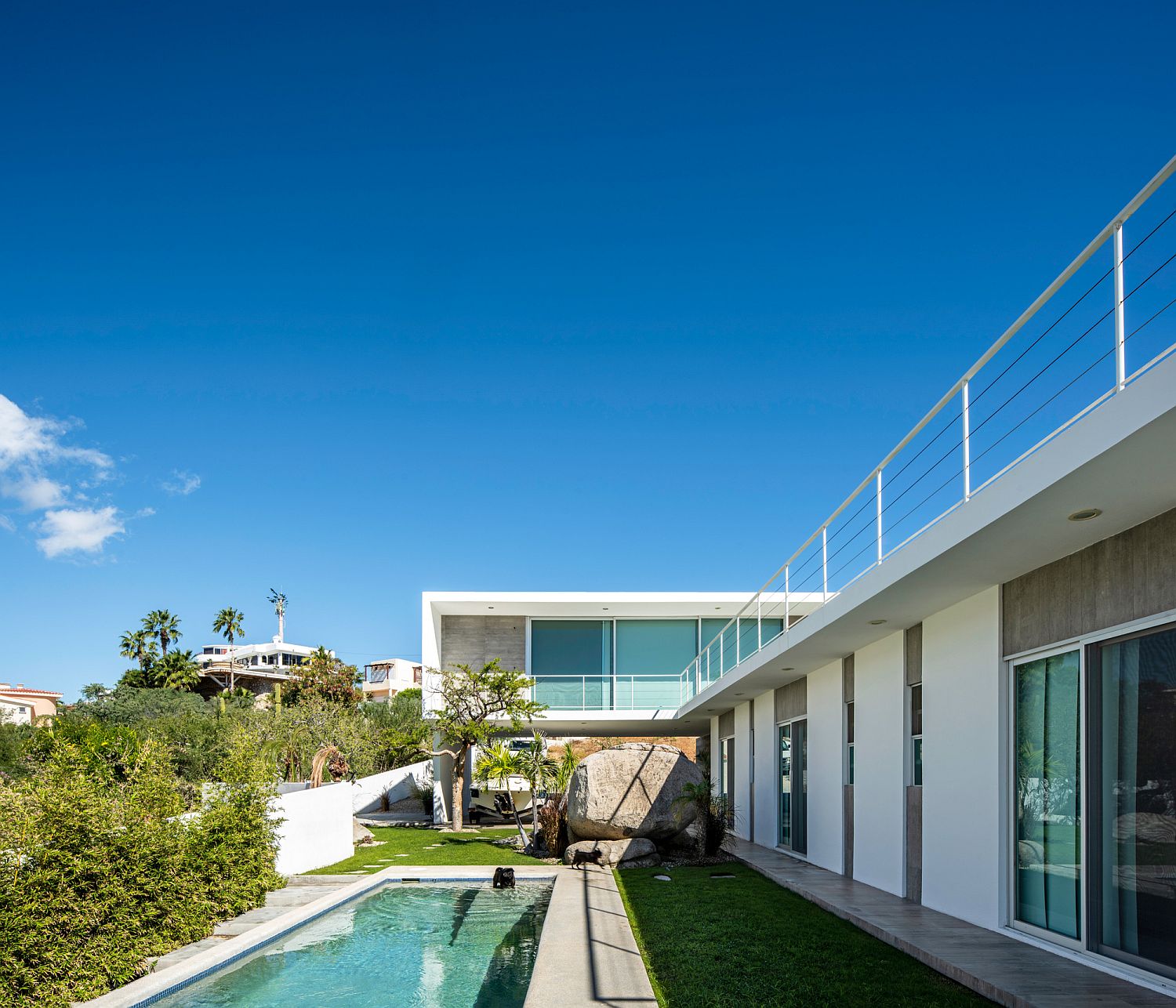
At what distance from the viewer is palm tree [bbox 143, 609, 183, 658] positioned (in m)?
49.7

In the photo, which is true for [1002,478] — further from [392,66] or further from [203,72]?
[203,72]

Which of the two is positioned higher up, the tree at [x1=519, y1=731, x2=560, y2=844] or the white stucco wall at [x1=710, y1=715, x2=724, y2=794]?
the tree at [x1=519, y1=731, x2=560, y2=844]

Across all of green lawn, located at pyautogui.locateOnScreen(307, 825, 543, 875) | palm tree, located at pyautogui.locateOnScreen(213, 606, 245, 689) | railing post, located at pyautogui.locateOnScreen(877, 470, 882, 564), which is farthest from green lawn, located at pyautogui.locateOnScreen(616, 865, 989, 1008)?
palm tree, located at pyautogui.locateOnScreen(213, 606, 245, 689)

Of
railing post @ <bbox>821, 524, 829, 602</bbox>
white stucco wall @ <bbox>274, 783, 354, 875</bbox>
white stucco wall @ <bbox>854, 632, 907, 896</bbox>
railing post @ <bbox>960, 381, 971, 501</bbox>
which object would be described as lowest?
white stucco wall @ <bbox>274, 783, 354, 875</bbox>

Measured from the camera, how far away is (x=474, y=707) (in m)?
21.7

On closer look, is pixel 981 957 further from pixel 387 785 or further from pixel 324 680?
pixel 324 680

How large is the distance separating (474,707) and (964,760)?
13910mm

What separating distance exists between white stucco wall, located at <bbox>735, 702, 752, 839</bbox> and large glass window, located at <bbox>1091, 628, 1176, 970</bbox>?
1371 centimetres

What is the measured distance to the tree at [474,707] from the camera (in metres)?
21.1

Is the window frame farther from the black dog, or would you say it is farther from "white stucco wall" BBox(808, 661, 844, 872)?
the black dog

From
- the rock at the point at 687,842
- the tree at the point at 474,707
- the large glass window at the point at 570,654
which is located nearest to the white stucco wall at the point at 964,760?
the rock at the point at 687,842

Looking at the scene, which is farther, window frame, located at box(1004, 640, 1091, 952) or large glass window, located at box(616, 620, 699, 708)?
large glass window, located at box(616, 620, 699, 708)

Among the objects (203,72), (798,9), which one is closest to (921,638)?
(798,9)

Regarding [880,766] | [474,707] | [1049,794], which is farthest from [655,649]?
[1049,794]
